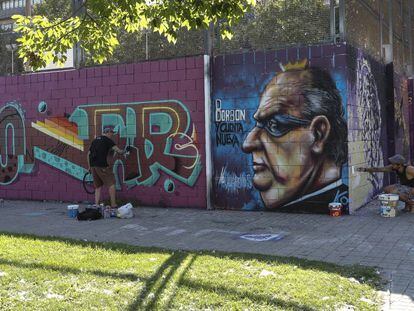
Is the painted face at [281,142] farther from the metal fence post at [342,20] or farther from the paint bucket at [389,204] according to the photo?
the paint bucket at [389,204]

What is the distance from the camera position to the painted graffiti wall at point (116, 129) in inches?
424

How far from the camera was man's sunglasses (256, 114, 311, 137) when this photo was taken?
9.79 meters

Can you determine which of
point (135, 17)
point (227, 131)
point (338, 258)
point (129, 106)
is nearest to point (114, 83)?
point (129, 106)

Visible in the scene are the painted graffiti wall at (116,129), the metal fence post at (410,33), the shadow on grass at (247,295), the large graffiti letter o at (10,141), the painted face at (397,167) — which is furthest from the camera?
the metal fence post at (410,33)

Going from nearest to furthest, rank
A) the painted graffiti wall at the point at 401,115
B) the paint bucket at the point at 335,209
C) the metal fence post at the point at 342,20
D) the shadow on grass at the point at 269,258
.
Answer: the shadow on grass at the point at 269,258
the paint bucket at the point at 335,209
the metal fence post at the point at 342,20
the painted graffiti wall at the point at 401,115

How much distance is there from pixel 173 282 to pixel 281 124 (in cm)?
536

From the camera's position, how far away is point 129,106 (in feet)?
A: 37.4

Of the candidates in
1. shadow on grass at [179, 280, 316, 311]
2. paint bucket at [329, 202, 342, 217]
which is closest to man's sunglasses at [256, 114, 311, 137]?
paint bucket at [329, 202, 342, 217]

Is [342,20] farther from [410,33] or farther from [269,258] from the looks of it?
[410,33]

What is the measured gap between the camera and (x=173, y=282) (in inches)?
206

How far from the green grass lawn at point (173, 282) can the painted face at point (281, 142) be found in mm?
3768

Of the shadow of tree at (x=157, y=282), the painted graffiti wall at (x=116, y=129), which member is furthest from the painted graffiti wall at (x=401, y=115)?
the shadow of tree at (x=157, y=282)

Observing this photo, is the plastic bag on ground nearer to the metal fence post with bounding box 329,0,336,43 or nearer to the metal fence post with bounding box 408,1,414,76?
the metal fence post with bounding box 329,0,336,43

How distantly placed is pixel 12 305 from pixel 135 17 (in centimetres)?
323
